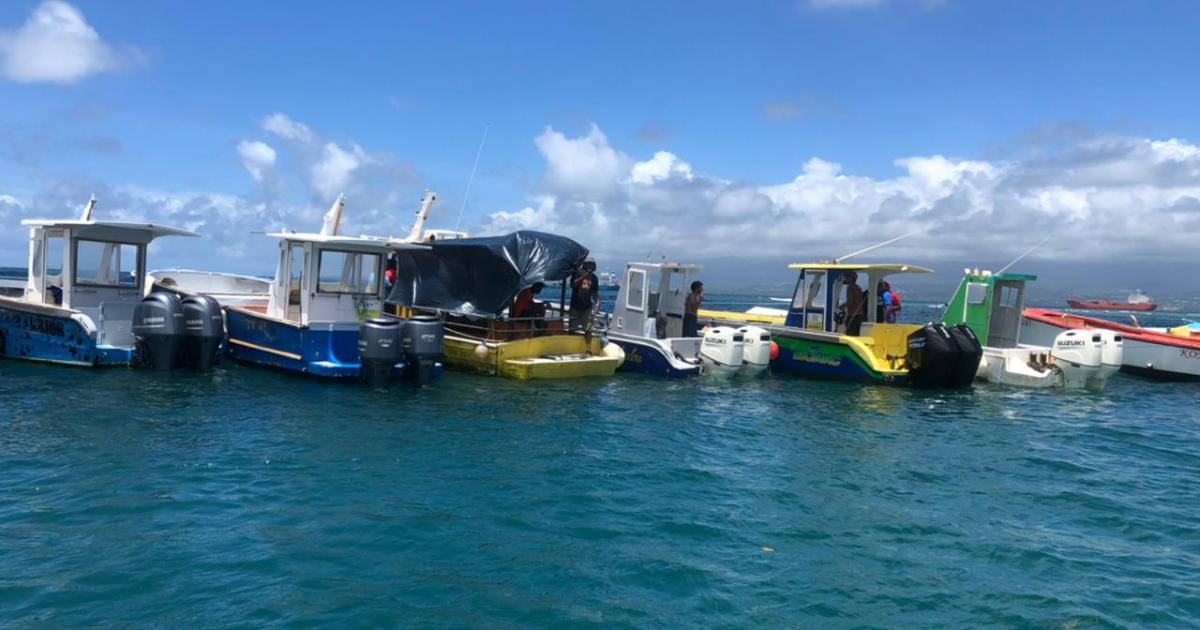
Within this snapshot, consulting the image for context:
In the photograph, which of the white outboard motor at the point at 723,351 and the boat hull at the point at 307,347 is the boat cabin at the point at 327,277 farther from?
the white outboard motor at the point at 723,351

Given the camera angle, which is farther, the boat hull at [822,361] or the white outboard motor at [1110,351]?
the white outboard motor at [1110,351]

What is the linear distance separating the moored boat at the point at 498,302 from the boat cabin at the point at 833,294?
610 cm

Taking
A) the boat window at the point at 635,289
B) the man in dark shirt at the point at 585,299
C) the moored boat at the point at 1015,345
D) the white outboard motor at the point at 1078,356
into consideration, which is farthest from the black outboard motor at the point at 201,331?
the white outboard motor at the point at 1078,356

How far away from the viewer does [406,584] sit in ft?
22.9

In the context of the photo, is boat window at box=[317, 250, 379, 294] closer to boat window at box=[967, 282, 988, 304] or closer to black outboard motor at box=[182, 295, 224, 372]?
black outboard motor at box=[182, 295, 224, 372]

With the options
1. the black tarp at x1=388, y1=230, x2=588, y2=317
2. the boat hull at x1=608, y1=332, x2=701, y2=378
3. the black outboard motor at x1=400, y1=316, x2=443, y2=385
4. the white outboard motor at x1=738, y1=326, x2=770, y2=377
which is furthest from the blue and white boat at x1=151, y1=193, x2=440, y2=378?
the white outboard motor at x1=738, y1=326, x2=770, y2=377

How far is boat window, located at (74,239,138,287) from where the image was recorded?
17.5 m

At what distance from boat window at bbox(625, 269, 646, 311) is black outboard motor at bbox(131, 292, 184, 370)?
1011cm

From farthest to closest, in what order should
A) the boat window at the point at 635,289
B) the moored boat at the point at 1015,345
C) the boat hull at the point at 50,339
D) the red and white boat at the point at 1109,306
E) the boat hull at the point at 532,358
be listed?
the red and white boat at the point at 1109,306 → the boat window at the point at 635,289 → the moored boat at the point at 1015,345 → the boat hull at the point at 532,358 → the boat hull at the point at 50,339

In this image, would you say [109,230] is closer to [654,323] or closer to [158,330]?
[158,330]

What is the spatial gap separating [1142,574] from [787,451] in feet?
16.9

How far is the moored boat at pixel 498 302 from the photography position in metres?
17.9

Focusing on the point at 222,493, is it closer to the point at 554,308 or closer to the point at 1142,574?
the point at 1142,574

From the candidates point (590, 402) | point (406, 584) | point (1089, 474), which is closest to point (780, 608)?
point (406, 584)
